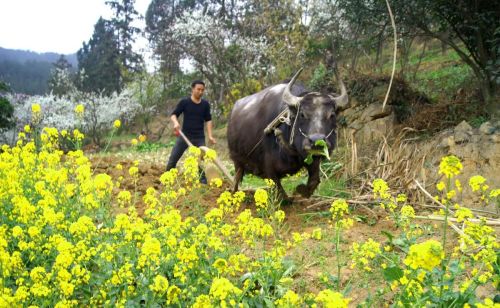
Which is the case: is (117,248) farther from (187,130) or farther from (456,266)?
(187,130)

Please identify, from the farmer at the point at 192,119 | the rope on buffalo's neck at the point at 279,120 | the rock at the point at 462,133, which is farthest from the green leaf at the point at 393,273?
the farmer at the point at 192,119

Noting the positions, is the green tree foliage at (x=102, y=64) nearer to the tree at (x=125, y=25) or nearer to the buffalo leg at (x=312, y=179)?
the tree at (x=125, y=25)

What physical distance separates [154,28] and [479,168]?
3890 centimetres

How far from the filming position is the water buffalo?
5.27 metres

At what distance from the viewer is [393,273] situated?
9.82ft

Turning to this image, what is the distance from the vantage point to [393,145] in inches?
296

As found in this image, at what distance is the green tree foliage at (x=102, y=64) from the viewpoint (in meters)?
37.6

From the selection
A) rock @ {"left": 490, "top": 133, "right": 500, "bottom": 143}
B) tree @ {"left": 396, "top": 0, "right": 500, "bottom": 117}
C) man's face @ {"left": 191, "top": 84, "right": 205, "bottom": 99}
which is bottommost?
rock @ {"left": 490, "top": 133, "right": 500, "bottom": 143}

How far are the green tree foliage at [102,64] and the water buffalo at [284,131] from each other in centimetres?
2889

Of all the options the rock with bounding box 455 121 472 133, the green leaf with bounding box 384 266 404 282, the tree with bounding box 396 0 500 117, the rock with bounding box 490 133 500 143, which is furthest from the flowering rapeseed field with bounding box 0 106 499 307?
the tree with bounding box 396 0 500 117

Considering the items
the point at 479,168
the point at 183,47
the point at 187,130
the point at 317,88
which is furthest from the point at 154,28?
the point at 479,168

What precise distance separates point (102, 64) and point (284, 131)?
36.3 m

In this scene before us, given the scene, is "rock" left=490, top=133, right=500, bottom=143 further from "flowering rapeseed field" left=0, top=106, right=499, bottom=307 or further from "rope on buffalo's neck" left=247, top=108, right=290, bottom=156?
"flowering rapeseed field" left=0, top=106, right=499, bottom=307

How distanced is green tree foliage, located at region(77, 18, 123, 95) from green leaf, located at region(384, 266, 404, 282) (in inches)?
1303
